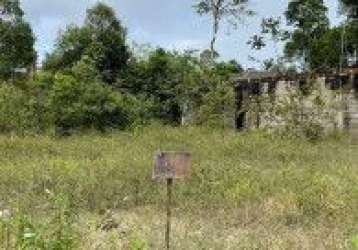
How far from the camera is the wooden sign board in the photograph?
662cm

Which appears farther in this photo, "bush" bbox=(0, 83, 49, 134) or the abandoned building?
the abandoned building

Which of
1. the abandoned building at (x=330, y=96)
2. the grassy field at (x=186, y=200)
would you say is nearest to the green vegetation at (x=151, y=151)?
the grassy field at (x=186, y=200)

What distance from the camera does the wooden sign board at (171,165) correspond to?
21.7 ft

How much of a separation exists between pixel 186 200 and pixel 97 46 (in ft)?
60.6

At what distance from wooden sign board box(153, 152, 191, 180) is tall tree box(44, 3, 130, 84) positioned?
69.4 ft

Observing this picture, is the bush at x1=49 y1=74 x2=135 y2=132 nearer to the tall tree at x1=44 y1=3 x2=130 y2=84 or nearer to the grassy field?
the tall tree at x1=44 y1=3 x2=130 y2=84

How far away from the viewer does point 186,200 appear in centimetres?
1001

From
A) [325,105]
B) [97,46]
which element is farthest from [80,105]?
[325,105]

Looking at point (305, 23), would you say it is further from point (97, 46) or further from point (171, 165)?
point (171, 165)

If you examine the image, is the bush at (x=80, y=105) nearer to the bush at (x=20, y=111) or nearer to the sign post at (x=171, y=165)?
the bush at (x=20, y=111)

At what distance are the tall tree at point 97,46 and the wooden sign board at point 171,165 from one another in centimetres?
2116

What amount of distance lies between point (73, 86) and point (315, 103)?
699cm

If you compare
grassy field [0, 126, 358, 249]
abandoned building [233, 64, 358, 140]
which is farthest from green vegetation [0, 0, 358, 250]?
abandoned building [233, 64, 358, 140]

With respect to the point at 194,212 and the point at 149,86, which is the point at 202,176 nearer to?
the point at 194,212
